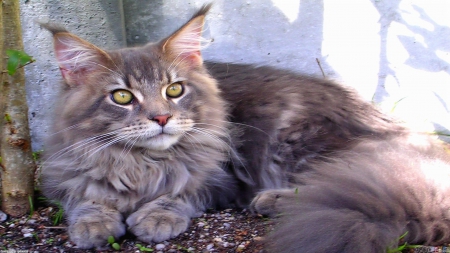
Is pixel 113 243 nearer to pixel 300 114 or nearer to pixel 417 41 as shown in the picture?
pixel 300 114

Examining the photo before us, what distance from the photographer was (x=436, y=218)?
2010 mm

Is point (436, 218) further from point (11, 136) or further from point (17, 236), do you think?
point (11, 136)

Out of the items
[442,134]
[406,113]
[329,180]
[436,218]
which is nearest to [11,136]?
[329,180]

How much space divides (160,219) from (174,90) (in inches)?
28.1

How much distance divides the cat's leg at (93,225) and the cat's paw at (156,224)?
8 centimetres

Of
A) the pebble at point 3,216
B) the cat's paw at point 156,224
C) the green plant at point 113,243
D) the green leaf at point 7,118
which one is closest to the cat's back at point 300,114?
the cat's paw at point 156,224

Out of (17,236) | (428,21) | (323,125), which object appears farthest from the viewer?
(428,21)

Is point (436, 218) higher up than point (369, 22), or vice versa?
point (369, 22)

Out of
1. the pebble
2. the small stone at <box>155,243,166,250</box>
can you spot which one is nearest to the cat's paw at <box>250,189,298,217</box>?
the small stone at <box>155,243,166,250</box>

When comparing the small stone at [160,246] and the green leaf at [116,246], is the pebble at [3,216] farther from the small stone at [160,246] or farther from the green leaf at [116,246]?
the small stone at [160,246]

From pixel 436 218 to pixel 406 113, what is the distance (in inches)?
73.1

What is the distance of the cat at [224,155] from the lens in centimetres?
196

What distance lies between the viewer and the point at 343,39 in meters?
3.64

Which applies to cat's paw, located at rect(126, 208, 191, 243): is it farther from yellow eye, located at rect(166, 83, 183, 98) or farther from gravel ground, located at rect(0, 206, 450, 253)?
yellow eye, located at rect(166, 83, 183, 98)
